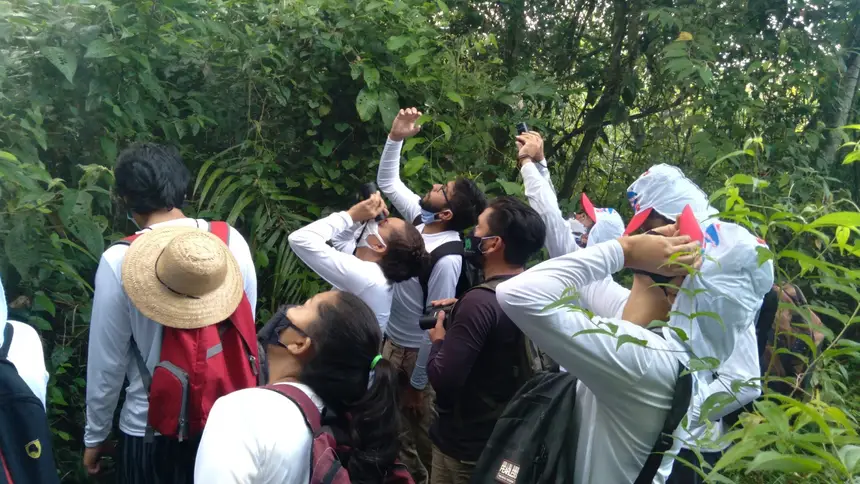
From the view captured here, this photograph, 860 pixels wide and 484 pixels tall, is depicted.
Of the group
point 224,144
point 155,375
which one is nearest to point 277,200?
point 224,144

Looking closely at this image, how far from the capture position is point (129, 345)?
2.50 metres

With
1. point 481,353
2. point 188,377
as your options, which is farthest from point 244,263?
point 481,353

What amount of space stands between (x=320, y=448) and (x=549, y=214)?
189cm

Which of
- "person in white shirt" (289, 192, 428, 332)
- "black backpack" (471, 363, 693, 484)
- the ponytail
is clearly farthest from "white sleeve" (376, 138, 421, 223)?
the ponytail

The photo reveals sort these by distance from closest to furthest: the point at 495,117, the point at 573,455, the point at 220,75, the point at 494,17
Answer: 1. the point at 573,455
2. the point at 220,75
3. the point at 495,117
4. the point at 494,17

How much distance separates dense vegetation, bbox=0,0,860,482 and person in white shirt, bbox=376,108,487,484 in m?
0.53

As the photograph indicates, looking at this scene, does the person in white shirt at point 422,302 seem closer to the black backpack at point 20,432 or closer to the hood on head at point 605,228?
the hood on head at point 605,228

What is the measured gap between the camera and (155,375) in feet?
7.77

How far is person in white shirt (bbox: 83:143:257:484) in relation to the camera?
8.02 feet

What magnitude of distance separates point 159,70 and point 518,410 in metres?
3.27

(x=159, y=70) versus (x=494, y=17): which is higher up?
(x=494, y=17)

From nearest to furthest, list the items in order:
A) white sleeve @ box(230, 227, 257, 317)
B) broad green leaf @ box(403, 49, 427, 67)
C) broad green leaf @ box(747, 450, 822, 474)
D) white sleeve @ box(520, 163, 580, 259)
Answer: broad green leaf @ box(747, 450, 822, 474) < white sleeve @ box(230, 227, 257, 317) < white sleeve @ box(520, 163, 580, 259) < broad green leaf @ box(403, 49, 427, 67)

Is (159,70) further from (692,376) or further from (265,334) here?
(692,376)

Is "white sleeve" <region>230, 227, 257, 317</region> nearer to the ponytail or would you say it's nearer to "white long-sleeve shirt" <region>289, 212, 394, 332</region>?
"white long-sleeve shirt" <region>289, 212, 394, 332</region>
